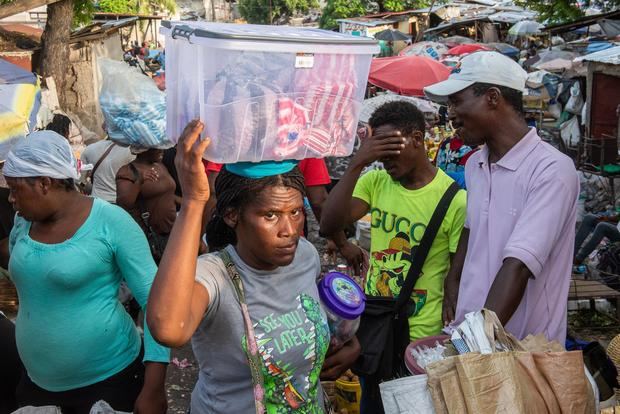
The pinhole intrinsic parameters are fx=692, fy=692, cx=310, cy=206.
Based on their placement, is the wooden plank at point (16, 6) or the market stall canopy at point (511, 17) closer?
the wooden plank at point (16, 6)

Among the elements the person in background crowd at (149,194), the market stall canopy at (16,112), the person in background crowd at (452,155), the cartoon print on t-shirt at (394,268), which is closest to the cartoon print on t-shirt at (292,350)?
the cartoon print on t-shirt at (394,268)

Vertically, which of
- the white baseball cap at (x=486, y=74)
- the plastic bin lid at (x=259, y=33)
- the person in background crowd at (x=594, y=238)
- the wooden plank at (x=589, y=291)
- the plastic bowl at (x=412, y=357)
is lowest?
the person in background crowd at (x=594, y=238)

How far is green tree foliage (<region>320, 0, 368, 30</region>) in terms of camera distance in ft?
127

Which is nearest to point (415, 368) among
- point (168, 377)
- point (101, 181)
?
point (168, 377)

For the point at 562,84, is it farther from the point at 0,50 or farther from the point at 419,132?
the point at 419,132

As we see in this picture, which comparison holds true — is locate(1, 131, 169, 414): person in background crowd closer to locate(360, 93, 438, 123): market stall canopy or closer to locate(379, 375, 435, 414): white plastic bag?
locate(379, 375, 435, 414): white plastic bag

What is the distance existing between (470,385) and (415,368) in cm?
59

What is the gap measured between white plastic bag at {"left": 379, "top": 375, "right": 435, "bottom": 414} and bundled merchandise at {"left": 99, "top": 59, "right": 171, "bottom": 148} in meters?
2.75

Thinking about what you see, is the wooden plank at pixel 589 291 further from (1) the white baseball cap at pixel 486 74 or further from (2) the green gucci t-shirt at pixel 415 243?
(1) the white baseball cap at pixel 486 74

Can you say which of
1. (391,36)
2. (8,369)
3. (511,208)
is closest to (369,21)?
(391,36)

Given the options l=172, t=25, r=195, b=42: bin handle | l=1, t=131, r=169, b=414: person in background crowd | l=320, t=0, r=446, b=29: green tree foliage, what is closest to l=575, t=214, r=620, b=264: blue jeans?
l=1, t=131, r=169, b=414: person in background crowd

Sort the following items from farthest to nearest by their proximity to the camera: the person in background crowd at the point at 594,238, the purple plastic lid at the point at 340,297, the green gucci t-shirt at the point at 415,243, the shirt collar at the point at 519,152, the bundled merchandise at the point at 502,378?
the person in background crowd at the point at 594,238 → the green gucci t-shirt at the point at 415,243 → the shirt collar at the point at 519,152 → the purple plastic lid at the point at 340,297 → the bundled merchandise at the point at 502,378

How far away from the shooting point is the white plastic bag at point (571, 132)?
13016 millimetres

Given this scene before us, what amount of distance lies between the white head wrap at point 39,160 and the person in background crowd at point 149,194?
1.60 m
